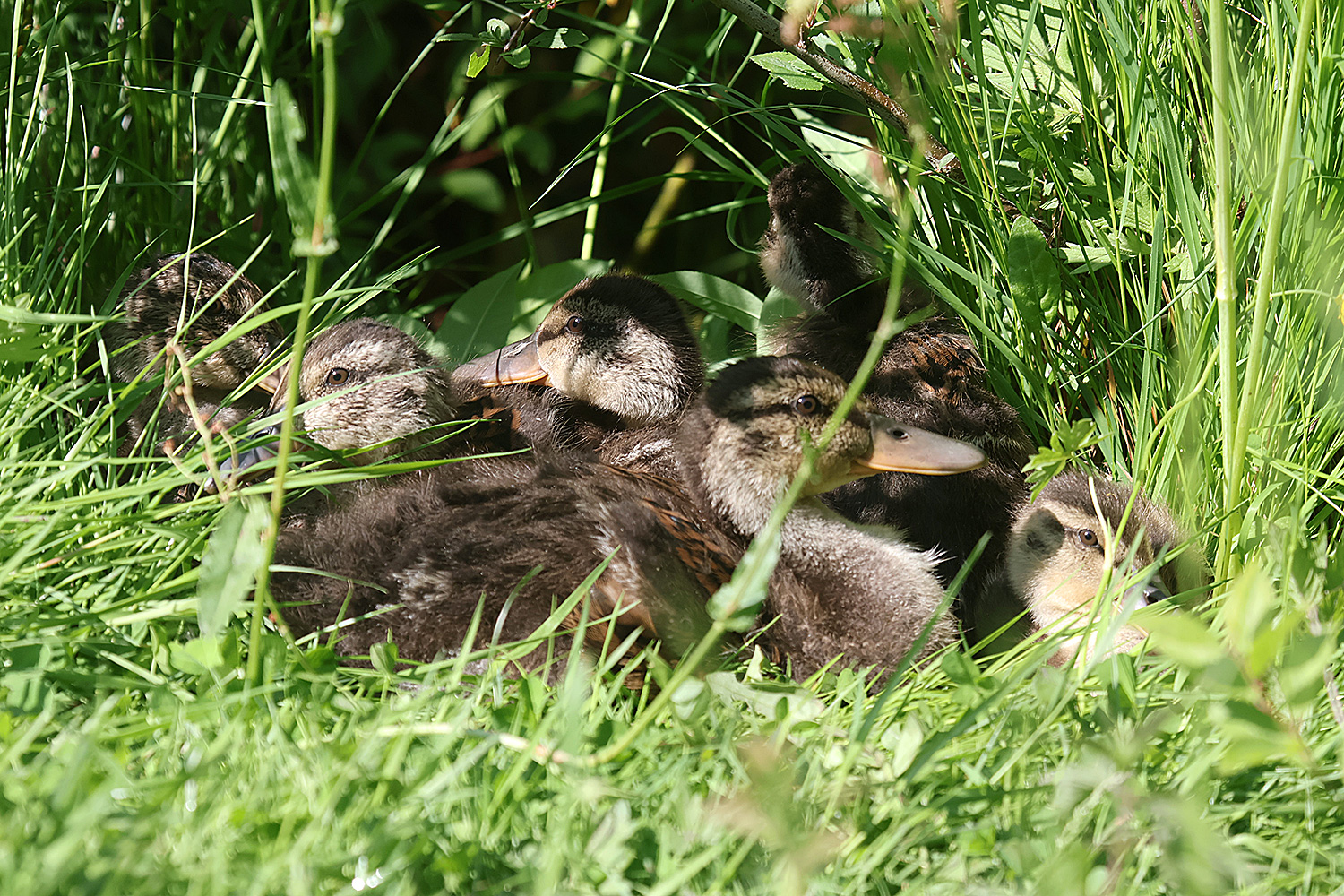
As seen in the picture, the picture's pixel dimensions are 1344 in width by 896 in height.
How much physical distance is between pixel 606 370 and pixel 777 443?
83cm

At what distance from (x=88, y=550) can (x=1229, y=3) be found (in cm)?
263

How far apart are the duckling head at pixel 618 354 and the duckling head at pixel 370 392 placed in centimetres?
28

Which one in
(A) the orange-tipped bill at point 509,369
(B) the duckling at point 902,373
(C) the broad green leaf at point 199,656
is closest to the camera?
(C) the broad green leaf at point 199,656

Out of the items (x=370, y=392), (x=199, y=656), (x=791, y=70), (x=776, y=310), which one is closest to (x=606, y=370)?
(x=776, y=310)

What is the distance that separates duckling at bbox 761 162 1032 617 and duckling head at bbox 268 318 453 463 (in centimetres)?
103

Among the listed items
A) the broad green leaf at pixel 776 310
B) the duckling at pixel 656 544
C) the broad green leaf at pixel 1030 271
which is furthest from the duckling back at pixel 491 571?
the broad green leaf at pixel 776 310

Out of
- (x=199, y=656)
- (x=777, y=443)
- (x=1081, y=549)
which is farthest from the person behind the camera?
(x=1081, y=549)

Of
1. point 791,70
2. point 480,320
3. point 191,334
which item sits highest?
point 791,70

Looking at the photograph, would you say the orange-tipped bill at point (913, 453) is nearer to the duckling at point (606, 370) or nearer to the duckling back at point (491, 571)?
the duckling back at point (491, 571)

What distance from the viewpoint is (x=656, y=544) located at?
2.17 m

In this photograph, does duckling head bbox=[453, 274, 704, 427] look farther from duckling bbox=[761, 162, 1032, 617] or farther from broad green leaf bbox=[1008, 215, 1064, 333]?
broad green leaf bbox=[1008, 215, 1064, 333]

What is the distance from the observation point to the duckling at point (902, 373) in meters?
2.74

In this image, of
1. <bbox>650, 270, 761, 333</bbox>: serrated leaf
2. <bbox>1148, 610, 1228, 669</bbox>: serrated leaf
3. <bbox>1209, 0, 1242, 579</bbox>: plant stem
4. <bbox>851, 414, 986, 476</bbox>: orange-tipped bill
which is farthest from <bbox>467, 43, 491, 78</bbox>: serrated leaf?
<bbox>1148, 610, 1228, 669</bbox>: serrated leaf

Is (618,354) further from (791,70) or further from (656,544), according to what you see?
(656,544)
